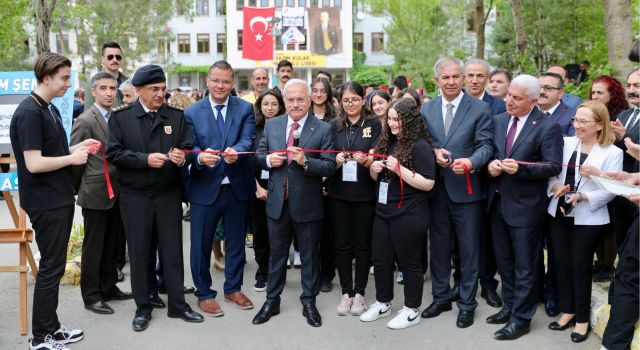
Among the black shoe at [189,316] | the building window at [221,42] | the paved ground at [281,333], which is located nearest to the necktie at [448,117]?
the paved ground at [281,333]

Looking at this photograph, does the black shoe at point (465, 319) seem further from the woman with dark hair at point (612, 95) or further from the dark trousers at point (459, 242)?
the woman with dark hair at point (612, 95)

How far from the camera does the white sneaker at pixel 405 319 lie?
5.04 metres

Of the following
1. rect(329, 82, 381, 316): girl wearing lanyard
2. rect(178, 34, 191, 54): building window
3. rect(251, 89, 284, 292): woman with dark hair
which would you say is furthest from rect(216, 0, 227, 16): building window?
rect(329, 82, 381, 316): girl wearing lanyard

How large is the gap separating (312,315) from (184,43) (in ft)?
Result: 161

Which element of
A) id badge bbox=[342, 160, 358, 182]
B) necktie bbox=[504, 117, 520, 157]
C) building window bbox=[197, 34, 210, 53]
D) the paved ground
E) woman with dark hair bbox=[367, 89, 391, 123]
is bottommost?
the paved ground

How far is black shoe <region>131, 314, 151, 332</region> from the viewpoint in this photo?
500cm

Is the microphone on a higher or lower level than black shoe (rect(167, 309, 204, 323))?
higher

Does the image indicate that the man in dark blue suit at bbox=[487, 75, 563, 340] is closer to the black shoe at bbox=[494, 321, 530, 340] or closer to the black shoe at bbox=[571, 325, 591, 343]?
the black shoe at bbox=[494, 321, 530, 340]

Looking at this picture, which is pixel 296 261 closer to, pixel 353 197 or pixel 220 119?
pixel 353 197

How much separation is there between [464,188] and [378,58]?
46.7 metres

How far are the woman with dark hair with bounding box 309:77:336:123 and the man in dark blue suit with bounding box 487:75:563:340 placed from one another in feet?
6.57

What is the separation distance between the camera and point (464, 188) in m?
5.10

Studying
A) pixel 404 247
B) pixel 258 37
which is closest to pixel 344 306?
pixel 404 247

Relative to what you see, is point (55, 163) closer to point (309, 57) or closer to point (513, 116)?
point (513, 116)
